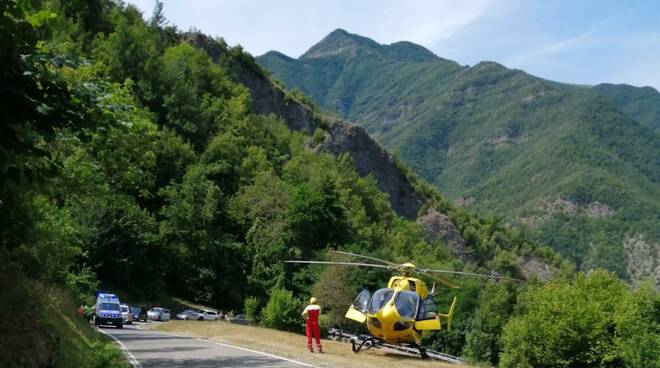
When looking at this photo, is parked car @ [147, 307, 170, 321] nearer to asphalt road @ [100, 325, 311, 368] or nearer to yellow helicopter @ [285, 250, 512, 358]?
asphalt road @ [100, 325, 311, 368]

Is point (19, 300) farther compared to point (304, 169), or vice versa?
point (304, 169)

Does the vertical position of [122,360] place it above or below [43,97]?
below

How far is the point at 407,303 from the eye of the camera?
59.7 feet

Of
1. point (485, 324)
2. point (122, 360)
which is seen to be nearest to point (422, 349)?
point (122, 360)

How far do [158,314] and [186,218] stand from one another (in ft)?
40.9

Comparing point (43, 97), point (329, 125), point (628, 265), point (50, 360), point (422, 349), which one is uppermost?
point (329, 125)

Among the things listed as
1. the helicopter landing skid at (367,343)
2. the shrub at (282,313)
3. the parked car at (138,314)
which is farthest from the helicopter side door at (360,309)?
the parked car at (138,314)

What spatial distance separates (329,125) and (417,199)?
20297 millimetres

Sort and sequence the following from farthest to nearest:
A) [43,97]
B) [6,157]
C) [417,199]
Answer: [417,199] → [43,97] → [6,157]

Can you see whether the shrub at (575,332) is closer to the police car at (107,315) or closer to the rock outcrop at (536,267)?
the police car at (107,315)

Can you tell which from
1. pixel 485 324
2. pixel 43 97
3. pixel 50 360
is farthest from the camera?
pixel 485 324

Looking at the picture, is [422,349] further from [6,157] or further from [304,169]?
[304,169]

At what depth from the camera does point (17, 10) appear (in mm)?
6879

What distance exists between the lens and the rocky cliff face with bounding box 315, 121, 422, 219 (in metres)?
108
